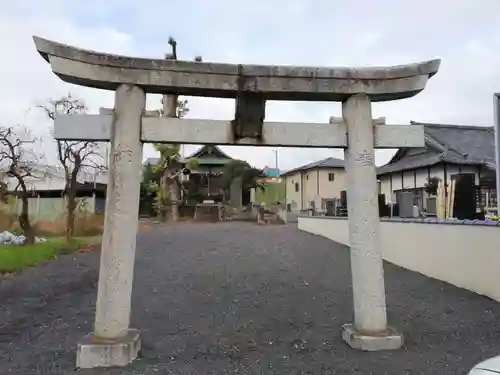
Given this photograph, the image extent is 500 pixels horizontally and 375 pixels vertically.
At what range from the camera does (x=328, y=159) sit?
124 feet

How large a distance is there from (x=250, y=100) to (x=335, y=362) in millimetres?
3230

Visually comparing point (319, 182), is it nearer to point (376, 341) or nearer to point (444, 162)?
point (444, 162)

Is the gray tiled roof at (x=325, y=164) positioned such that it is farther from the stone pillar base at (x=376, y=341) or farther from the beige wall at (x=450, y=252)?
the stone pillar base at (x=376, y=341)

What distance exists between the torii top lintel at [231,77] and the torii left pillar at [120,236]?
0.27m

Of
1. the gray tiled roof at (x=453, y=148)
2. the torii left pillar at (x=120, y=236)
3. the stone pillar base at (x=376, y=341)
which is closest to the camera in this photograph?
the torii left pillar at (x=120, y=236)

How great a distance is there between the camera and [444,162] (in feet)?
61.5

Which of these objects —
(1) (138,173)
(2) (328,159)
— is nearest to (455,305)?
(1) (138,173)

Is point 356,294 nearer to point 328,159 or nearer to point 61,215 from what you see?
point 61,215

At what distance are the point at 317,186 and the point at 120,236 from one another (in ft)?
104

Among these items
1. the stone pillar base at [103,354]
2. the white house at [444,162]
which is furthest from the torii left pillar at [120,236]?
the white house at [444,162]

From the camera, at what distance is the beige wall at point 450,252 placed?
7297 mm

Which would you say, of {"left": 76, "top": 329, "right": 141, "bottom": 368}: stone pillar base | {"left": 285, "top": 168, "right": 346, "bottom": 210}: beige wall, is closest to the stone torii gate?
{"left": 76, "top": 329, "right": 141, "bottom": 368}: stone pillar base

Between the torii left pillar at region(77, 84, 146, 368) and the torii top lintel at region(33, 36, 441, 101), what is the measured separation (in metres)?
0.27

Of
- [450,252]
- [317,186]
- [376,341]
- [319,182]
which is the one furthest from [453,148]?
[376,341]
